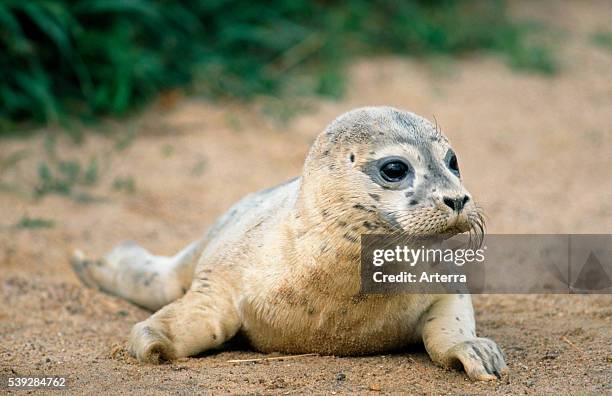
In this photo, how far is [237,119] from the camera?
8055mm

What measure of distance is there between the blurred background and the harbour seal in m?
0.16

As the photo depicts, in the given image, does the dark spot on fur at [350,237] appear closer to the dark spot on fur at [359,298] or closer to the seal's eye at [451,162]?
the dark spot on fur at [359,298]

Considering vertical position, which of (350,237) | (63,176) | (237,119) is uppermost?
(237,119)

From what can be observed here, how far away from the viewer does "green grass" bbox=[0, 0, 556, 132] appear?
759 centimetres

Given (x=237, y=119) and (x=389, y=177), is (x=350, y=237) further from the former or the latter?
(x=237, y=119)

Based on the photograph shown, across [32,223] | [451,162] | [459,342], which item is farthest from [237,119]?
[459,342]

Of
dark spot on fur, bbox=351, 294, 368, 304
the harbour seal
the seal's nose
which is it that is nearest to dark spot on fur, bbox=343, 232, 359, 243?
the harbour seal

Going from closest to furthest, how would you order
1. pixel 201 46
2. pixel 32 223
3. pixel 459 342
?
1. pixel 459 342
2. pixel 32 223
3. pixel 201 46

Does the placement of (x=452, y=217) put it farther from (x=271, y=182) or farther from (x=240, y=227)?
(x=271, y=182)

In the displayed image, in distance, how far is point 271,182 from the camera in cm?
706

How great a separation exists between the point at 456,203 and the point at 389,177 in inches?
12.2

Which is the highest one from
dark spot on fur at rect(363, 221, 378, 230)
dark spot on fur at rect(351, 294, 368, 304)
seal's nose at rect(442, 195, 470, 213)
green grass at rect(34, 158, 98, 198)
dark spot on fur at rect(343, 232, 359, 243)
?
green grass at rect(34, 158, 98, 198)

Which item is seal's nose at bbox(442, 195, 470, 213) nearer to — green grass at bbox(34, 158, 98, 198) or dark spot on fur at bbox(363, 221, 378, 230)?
dark spot on fur at bbox(363, 221, 378, 230)

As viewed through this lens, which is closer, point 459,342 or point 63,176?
point 459,342
